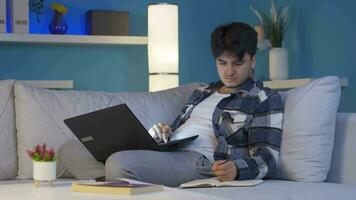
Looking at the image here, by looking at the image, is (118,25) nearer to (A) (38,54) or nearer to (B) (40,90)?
(A) (38,54)

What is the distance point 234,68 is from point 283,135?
1.01 ft

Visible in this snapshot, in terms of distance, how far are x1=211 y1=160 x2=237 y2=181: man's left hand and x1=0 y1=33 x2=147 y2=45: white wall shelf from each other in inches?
82.3

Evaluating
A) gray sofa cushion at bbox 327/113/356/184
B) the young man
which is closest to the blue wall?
gray sofa cushion at bbox 327/113/356/184

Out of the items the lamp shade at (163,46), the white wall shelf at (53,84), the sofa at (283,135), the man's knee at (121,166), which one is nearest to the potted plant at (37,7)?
the white wall shelf at (53,84)

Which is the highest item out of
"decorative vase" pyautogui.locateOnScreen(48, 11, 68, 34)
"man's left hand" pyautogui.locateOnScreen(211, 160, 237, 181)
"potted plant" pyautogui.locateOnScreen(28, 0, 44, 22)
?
"potted plant" pyautogui.locateOnScreen(28, 0, 44, 22)

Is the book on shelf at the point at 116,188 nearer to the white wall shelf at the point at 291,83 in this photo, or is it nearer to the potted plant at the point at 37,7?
the white wall shelf at the point at 291,83

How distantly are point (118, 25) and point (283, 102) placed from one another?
1.96m

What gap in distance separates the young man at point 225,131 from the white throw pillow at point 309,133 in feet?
0.19

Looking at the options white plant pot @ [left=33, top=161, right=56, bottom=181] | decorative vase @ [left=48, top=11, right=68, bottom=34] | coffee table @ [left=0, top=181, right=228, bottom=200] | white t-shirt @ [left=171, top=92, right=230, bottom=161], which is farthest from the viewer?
decorative vase @ [left=48, top=11, right=68, bottom=34]

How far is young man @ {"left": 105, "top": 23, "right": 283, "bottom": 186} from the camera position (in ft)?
7.13

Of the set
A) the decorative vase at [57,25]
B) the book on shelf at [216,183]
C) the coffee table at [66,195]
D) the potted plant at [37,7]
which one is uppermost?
the potted plant at [37,7]

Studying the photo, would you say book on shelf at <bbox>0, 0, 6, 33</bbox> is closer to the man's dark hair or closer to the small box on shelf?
the small box on shelf

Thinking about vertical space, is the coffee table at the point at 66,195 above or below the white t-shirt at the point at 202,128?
below

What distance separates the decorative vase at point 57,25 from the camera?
4.06m
